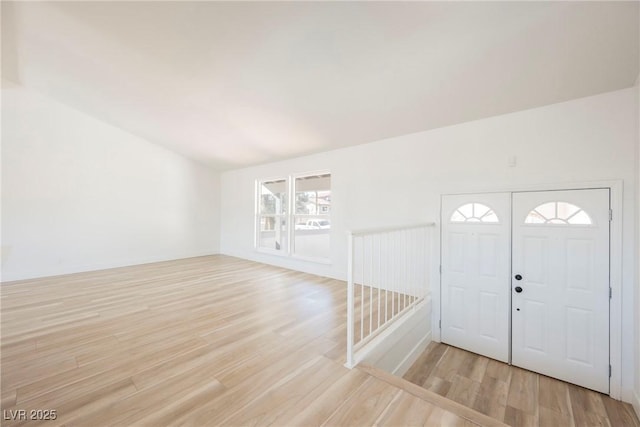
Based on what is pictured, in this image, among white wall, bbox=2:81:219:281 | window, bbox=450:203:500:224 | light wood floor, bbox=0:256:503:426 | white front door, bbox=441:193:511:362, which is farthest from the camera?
white wall, bbox=2:81:219:281

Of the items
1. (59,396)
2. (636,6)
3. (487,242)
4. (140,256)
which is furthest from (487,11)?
(140,256)

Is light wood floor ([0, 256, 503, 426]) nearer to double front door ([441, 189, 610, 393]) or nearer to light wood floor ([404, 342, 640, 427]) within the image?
light wood floor ([404, 342, 640, 427])

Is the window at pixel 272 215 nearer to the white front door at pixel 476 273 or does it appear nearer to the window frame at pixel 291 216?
the window frame at pixel 291 216

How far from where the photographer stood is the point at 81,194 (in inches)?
201

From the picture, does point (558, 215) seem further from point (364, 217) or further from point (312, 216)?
point (312, 216)

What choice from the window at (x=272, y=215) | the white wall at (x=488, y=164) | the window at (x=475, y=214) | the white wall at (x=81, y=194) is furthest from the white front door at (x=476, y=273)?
the white wall at (x=81, y=194)

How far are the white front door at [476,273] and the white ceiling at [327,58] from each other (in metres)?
1.18

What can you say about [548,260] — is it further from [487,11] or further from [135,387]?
[135,387]

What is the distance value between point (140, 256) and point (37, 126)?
3.07 meters

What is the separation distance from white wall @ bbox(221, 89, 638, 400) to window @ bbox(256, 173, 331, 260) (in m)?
0.33

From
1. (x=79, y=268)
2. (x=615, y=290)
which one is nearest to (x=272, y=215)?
(x=79, y=268)

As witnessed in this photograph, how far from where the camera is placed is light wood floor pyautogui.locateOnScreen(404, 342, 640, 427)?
7.13 ft

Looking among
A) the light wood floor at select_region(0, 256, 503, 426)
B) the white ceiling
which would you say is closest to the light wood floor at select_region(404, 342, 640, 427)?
the light wood floor at select_region(0, 256, 503, 426)

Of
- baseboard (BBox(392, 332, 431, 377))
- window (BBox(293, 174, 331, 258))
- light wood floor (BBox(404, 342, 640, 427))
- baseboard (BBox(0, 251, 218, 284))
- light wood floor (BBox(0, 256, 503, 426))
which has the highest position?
window (BBox(293, 174, 331, 258))
